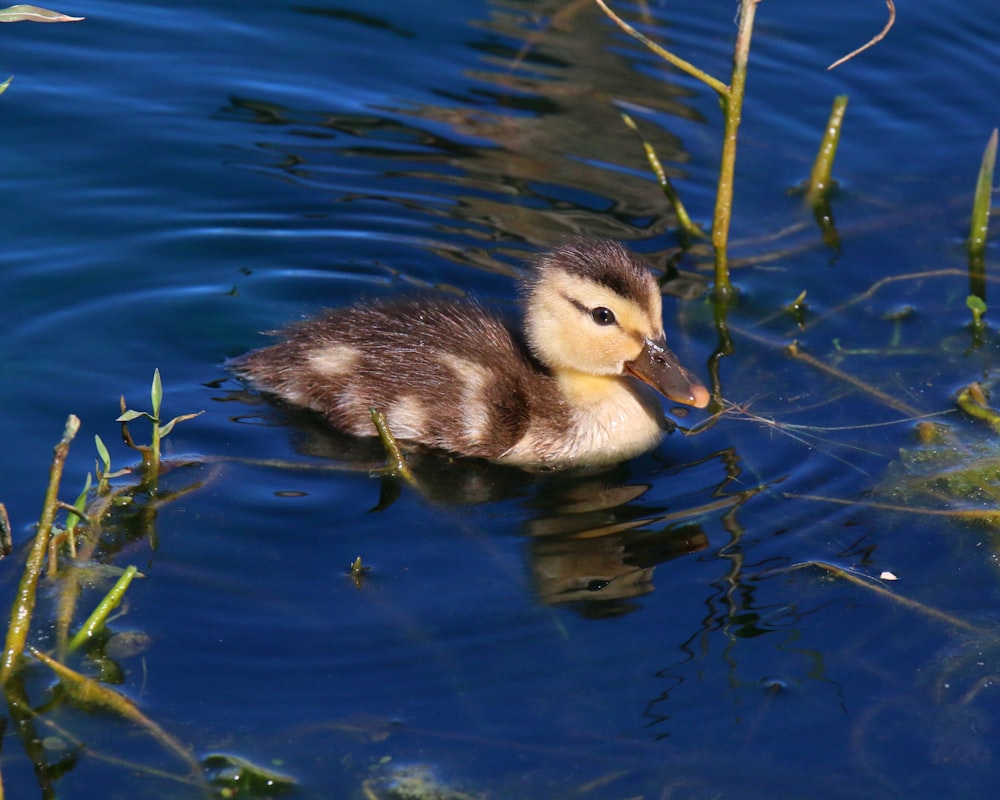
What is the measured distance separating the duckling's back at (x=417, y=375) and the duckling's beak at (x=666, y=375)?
34 cm

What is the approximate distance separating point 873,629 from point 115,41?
17.5 ft

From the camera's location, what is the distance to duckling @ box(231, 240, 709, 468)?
508 centimetres

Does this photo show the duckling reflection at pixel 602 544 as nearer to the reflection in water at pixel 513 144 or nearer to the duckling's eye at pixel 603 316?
the duckling's eye at pixel 603 316

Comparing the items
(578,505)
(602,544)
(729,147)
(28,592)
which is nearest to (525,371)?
(578,505)

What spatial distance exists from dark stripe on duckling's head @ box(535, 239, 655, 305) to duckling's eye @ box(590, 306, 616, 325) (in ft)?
0.27

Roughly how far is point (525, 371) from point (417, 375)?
0.41 m

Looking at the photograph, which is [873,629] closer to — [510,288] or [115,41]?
[510,288]

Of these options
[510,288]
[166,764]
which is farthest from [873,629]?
[510,288]

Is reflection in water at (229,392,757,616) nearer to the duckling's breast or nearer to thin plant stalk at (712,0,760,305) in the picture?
the duckling's breast

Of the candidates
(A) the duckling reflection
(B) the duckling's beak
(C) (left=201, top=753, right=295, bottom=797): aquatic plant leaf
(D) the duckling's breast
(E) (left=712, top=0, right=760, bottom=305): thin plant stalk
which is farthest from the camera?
(E) (left=712, top=0, right=760, bottom=305): thin plant stalk

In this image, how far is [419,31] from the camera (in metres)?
7.97

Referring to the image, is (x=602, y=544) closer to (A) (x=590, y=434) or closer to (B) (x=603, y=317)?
(A) (x=590, y=434)

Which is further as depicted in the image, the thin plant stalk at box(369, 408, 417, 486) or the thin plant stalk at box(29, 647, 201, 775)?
the thin plant stalk at box(369, 408, 417, 486)

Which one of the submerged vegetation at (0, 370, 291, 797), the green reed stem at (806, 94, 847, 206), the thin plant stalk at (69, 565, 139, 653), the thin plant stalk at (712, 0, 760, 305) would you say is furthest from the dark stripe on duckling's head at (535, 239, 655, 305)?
the thin plant stalk at (69, 565, 139, 653)
